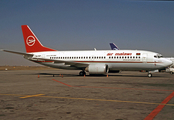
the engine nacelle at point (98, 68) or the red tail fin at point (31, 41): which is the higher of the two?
the red tail fin at point (31, 41)

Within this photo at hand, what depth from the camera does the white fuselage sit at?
27.2 m

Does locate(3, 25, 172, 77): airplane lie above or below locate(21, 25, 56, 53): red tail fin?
below

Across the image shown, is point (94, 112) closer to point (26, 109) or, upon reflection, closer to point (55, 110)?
point (55, 110)

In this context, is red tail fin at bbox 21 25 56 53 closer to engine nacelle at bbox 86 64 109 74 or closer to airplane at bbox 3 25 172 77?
airplane at bbox 3 25 172 77

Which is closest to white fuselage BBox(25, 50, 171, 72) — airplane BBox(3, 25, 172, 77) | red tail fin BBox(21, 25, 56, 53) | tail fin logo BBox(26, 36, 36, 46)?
airplane BBox(3, 25, 172, 77)

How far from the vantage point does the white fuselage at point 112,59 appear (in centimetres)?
2716

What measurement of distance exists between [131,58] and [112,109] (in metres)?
21.8

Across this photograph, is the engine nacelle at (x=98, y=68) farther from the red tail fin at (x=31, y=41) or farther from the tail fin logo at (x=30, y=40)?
the tail fin logo at (x=30, y=40)

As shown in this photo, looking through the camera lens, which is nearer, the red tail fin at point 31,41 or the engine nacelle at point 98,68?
the engine nacelle at point 98,68

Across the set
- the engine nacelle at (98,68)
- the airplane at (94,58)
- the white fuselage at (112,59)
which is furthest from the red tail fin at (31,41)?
the engine nacelle at (98,68)

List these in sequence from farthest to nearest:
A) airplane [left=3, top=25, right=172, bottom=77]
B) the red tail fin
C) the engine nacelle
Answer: the red tail fin, airplane [left=3, top=25, right=172, bottom=77], the engine nacelle

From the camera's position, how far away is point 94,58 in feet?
98.1

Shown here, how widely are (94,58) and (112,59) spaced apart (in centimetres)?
306

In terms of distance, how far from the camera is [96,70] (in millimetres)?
27375
